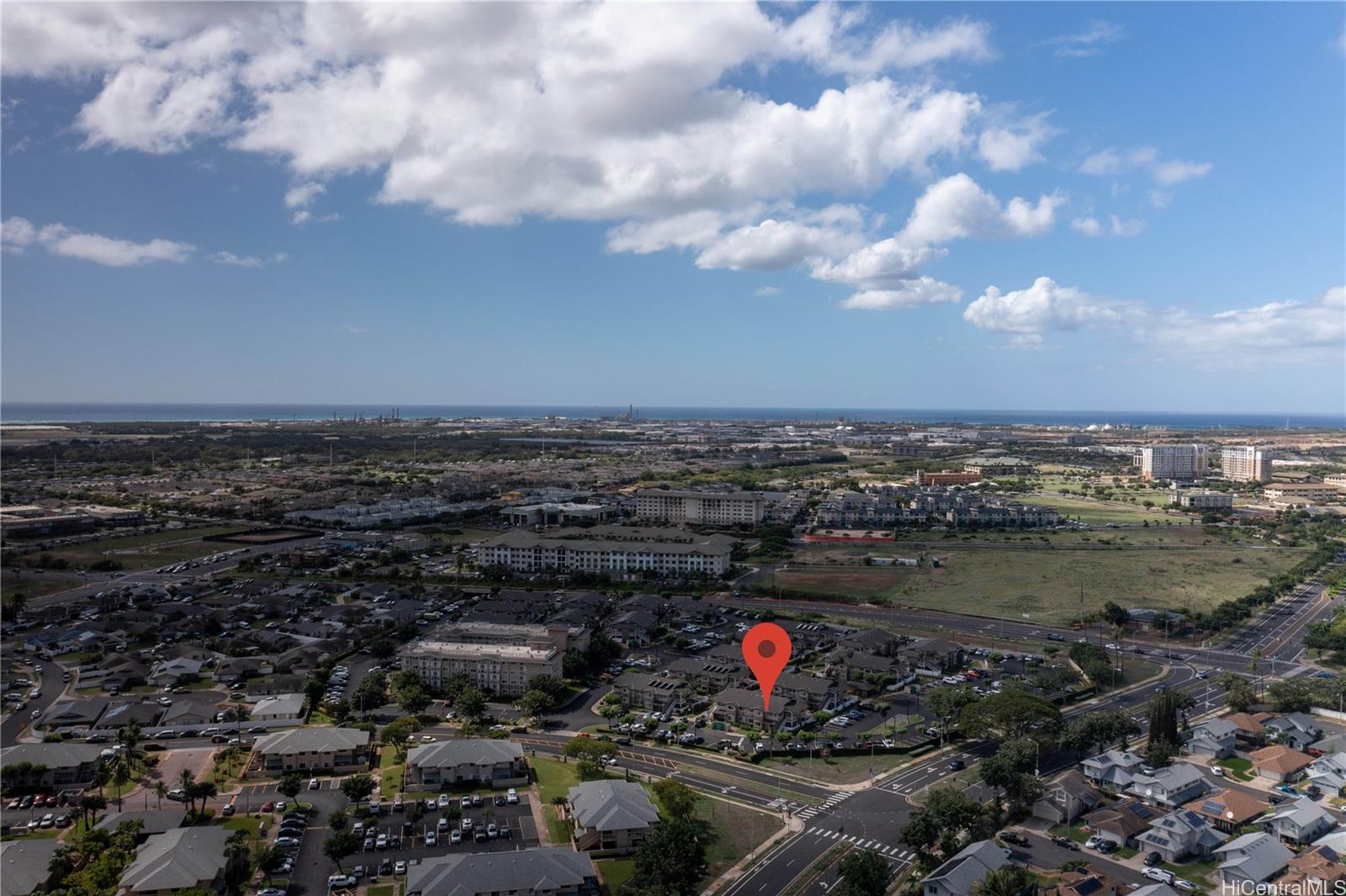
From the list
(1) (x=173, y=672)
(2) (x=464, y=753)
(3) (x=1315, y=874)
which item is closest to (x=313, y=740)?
(2) (x=464, y=753)

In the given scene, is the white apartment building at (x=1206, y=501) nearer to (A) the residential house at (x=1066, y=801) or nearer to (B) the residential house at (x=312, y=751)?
(A) the residential house at (x=1066, y=801)

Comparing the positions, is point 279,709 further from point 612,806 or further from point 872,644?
point 872,644

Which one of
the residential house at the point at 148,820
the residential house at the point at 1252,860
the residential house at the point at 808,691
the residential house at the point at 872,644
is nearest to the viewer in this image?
the residential house at the point at 1252,860

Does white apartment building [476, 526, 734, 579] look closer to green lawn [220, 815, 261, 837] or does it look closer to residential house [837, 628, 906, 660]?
residential house [837, 628, 906, 660]

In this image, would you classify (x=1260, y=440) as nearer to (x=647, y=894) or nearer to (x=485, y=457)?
(x=485, y=457)

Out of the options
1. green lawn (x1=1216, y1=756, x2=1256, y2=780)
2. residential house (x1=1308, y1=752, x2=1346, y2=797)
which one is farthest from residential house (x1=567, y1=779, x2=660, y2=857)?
residential house (x1=1308, y1=752, x2=1346, y2=797)

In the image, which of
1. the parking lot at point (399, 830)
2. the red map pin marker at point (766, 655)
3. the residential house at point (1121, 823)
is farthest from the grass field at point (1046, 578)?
the parking lot at point (399, 830)

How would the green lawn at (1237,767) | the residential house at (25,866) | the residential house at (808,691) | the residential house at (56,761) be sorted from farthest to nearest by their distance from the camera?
1. the residential house at (808,691)
2. the green lawn at (1237,767)
3. the residential house at (56,761)
4. the residential house at (25,866)
